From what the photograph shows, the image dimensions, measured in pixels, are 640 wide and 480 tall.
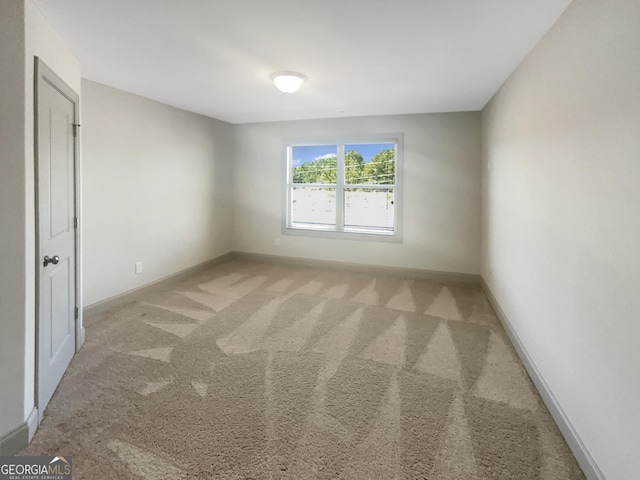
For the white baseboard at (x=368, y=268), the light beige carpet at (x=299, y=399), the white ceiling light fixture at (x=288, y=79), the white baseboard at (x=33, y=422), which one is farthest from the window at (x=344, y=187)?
the white baseboard at (x=33, y=422)

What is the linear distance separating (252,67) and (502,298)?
3.43 metres

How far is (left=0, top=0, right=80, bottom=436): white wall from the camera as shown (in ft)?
5.48

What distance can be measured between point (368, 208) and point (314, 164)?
4.04 ft

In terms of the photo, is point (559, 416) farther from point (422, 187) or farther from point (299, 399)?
point (422, 187)

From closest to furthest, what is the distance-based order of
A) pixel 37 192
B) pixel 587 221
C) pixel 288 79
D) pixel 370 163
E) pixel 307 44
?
pixel 587 221 → pixel 37 192 → pixel 307 44 → pixel 288 79 → pixel 370 163

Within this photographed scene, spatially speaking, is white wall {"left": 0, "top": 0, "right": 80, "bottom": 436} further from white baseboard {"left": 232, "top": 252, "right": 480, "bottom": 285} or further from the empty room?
white baseboard {"left": 232, "top": 252, "right": 480, "bottom": 285}

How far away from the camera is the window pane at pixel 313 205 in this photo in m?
5.46

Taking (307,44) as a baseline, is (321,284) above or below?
below

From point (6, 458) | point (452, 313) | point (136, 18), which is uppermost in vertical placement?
point (136, 18)

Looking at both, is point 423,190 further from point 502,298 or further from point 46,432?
point 46,432

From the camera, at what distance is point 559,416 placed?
73.5 inches

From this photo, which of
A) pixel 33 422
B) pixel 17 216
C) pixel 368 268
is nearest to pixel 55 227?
pixel 17 216

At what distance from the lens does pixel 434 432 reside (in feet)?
5.99

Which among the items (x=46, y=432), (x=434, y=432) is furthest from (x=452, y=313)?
(x=46, y=432)
